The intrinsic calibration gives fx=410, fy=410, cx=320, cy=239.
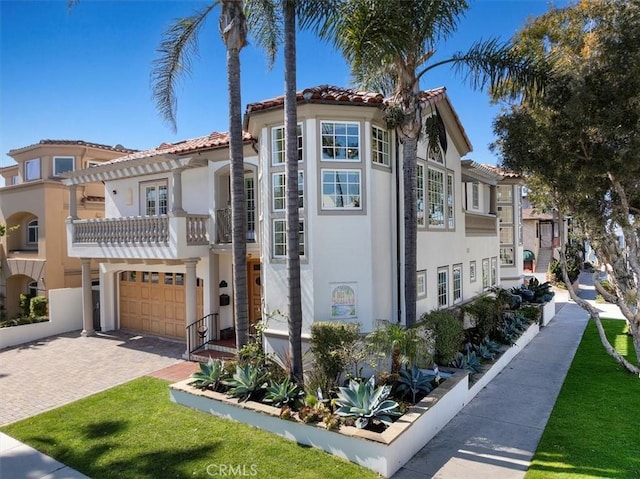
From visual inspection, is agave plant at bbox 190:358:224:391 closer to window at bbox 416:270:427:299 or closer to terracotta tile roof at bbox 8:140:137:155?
window at bbox 416:270:427:299

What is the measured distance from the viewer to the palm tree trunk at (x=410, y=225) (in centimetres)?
1112

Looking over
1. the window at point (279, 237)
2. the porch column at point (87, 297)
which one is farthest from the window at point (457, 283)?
the porch column at point (87, 297)

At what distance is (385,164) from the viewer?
40.5 ft

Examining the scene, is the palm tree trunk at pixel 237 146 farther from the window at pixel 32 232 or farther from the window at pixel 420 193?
the window at pixel 32 232

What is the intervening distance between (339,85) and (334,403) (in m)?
9.18

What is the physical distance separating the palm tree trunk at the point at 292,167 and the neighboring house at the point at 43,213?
51.7 feet

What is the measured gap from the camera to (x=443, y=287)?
52.2 ft

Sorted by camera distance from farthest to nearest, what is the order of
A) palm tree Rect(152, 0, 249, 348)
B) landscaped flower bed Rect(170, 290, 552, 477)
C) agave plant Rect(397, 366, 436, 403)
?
palm tree Rect(152, 0, 249, 348) < agave plant Rect(397, 366, 436, 403) < landscaped flower bed Rect(170, 290, 552, 477)

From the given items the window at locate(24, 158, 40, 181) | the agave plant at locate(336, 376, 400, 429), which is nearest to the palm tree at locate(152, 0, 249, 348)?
the agave plant at locate(336, 376, 400, 429)

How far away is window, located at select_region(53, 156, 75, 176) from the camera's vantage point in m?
23.7

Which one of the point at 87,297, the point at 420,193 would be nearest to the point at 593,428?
the point at 420,193

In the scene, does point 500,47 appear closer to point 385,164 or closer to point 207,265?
point 385,164

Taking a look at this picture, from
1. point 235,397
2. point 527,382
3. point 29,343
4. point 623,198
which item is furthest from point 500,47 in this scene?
point 29,343

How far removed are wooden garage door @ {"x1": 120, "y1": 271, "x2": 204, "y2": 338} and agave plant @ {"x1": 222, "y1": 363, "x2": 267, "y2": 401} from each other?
7.10 metres
